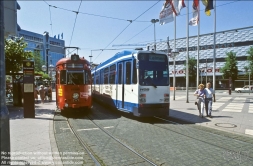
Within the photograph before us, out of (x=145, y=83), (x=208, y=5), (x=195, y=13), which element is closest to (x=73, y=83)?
(x=145, y=83)

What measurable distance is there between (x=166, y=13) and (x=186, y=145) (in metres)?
12.3

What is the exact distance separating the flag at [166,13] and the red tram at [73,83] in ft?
25.4

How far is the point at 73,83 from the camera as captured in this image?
1105 centimetres

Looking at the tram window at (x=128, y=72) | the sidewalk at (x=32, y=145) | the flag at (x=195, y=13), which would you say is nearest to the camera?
the sidewalk at (x=32, y=145)

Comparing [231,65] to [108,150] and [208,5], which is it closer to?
[208,5]

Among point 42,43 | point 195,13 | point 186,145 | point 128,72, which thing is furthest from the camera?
point 42,43

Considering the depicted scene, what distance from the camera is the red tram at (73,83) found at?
10.9 meters

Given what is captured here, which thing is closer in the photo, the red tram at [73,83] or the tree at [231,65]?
the red tram at [73,83]

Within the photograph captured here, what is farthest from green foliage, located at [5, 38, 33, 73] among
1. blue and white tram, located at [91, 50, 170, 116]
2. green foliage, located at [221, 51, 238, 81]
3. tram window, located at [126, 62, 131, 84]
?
green foliage, located at [221, 51, 238, 81]

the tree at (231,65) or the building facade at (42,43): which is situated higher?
the building facade at (42,43)

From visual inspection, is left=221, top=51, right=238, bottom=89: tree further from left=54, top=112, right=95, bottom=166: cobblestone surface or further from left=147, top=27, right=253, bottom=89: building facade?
left=54, top=112, right=95, bottom=166: cobblestone surface

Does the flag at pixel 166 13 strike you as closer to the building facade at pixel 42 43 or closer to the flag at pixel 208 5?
the flag at pixel 208 5

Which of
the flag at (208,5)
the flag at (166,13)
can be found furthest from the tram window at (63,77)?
the flag at (208,5)

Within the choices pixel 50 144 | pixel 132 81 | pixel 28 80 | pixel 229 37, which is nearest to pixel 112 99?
pixel 132 81
